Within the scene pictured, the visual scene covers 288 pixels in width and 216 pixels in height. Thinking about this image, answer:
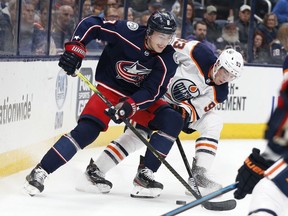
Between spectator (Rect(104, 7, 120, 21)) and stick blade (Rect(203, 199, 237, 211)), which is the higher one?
spectator (Rect(104, 7, 120, 21))

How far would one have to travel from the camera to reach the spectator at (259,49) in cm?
907

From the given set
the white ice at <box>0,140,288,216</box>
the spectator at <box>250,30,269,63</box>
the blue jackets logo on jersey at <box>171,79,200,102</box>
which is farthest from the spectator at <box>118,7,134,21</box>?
the blue jackets logo on jersey at <box>171,79,200,102</box>

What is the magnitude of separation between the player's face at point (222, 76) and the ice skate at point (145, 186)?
0.68 m

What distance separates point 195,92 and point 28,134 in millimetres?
1191

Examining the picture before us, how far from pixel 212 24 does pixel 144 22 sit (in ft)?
3.26

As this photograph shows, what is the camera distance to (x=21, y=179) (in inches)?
213

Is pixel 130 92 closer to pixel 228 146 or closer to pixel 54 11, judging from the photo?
pixel 54 11

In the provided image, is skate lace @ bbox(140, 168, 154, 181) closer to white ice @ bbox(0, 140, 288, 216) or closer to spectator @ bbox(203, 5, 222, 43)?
white ice @ bbox(0, 140, 288, 216)

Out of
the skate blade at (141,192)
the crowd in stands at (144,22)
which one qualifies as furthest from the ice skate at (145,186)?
the crowd in stands at (144,22)

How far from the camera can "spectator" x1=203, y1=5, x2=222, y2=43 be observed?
8.74m

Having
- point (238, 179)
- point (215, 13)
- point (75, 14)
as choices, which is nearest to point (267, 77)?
point (215, 13)

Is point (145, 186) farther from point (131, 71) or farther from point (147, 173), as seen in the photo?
point (131, 71)

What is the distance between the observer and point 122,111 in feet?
15.7

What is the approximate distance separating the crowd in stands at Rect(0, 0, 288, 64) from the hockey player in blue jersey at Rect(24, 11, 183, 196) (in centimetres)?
80
